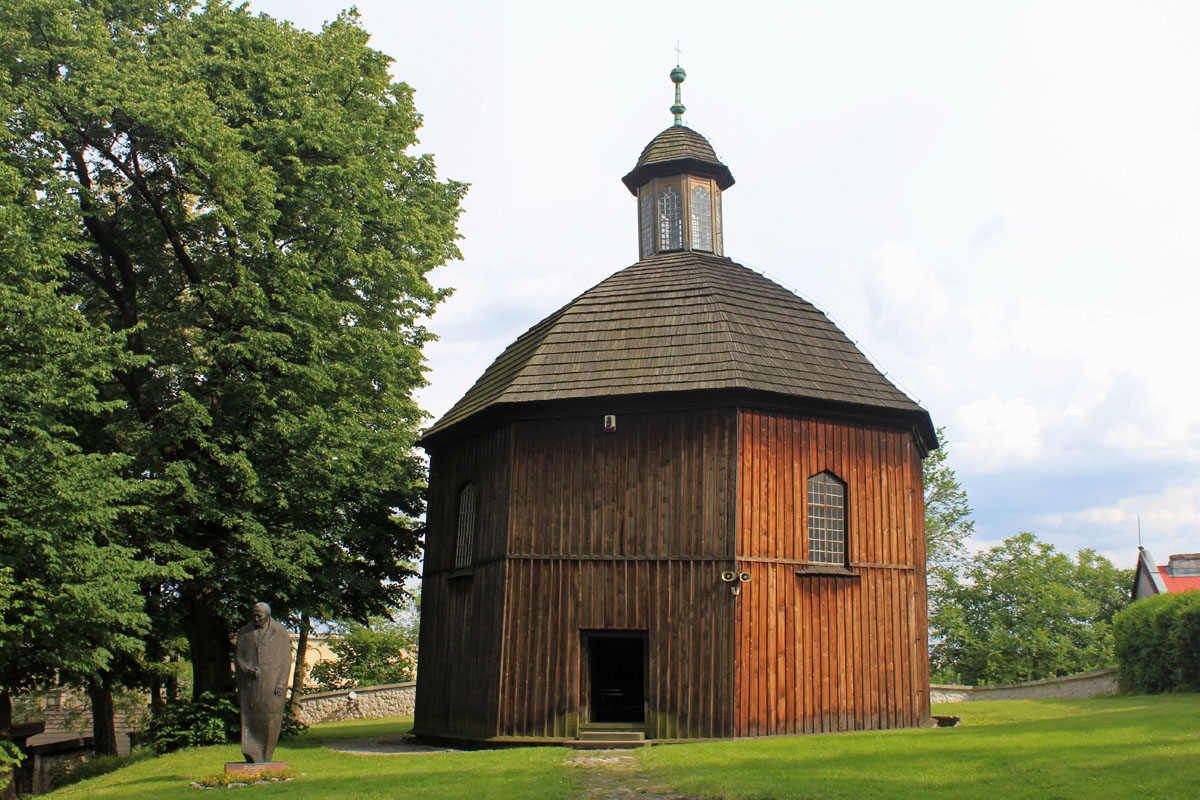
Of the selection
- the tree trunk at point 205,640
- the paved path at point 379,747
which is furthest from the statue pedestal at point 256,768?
the tree trunk at point 205,640

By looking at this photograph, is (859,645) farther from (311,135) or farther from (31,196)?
(31,196)

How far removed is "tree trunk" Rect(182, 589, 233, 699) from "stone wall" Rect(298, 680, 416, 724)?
1172 cm

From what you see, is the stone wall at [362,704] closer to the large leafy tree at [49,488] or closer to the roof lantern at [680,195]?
the large leafy tree at [49,488]

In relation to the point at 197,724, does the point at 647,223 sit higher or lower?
higher

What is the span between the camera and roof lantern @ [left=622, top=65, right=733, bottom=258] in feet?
74.3

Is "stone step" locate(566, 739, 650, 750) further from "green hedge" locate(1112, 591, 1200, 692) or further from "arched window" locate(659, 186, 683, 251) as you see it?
"green hedge" locate(1112, 591, 1200, 692)

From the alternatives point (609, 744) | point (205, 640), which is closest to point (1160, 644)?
point (609, 744)

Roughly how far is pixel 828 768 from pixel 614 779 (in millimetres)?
2354

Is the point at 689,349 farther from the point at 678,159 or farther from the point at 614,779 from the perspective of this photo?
the point at 614,779

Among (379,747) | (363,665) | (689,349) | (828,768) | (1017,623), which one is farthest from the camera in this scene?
(1017,623)

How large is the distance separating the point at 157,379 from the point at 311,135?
212 inches

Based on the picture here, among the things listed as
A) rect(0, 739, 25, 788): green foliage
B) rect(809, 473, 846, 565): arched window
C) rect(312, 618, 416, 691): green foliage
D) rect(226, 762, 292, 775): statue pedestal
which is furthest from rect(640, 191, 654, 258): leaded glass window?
rect(312, 618, 416, 691): green foliage

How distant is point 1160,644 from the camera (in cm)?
2178

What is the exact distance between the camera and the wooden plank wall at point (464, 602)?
55.3ft
